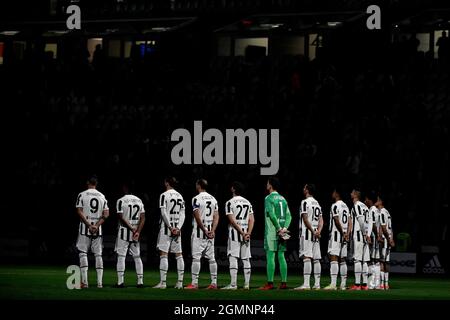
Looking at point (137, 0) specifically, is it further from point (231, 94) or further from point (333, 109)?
point (333, 109)

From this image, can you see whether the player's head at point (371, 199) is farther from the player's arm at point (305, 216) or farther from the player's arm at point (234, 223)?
the player's arm at point (234, 223)

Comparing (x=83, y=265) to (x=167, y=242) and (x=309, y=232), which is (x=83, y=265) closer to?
(x=167, y=242)

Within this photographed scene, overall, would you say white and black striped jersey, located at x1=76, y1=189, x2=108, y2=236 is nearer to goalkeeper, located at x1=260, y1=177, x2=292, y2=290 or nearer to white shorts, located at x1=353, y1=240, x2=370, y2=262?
goalkeeper, located at x1=260, y1=177, x2=292, y2=290

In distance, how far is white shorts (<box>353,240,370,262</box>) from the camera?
28.3 metres

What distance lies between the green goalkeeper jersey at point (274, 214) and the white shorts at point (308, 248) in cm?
82

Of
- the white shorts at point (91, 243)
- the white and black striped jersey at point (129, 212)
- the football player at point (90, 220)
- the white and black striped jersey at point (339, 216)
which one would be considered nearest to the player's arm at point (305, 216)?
the white and black striped jersey at point (339, 216)

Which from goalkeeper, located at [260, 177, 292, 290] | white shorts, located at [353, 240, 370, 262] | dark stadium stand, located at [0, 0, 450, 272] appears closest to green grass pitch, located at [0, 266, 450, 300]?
goalkeeper, located at [260, 177, 292, 290]

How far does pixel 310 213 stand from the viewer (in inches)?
1084

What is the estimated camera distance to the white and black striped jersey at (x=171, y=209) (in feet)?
87.4

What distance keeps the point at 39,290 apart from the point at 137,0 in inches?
965

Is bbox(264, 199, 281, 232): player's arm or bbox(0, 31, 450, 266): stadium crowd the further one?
bbox(0, 31, 450, 266): stadium crowd

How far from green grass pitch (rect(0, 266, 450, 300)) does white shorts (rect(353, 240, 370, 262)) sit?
93 centimetres

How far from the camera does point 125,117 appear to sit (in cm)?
4234

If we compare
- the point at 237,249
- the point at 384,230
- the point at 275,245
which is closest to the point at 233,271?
the point at 237,249
